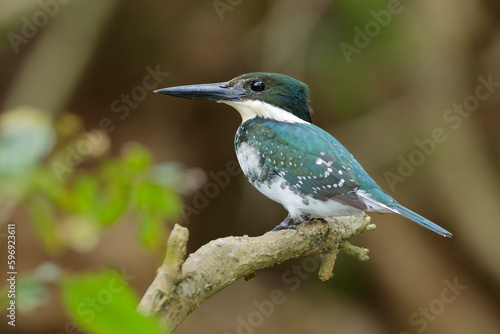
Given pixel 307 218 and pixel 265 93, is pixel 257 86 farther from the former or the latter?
pixel 307 218

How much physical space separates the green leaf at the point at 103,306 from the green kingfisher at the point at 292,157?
1.66 metres

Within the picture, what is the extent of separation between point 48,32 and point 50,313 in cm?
193

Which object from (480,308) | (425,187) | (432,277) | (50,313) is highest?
(425,187)

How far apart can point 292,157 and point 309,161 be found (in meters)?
→ 0.07

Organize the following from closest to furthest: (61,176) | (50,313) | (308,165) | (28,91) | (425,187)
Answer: (61,176) → (308,165) → (28,91) → (50,313) → (425,187)

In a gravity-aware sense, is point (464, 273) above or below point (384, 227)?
below

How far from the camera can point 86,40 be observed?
12.8 feet

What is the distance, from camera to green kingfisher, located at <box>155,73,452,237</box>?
2.26 meters

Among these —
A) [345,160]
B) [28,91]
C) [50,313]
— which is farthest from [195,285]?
[50,313]

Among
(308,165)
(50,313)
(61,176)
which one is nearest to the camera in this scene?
(61,176)

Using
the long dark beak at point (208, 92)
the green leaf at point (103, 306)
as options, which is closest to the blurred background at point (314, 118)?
the long dark beak at point (208, 92)

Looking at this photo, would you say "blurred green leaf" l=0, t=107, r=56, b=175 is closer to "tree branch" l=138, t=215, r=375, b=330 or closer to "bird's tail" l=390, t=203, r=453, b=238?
"tree branch" l=138, t=215, r=375, b=330

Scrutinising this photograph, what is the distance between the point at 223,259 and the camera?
6.06ft

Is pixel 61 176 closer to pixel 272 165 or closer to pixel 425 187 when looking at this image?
pixel 272 165
